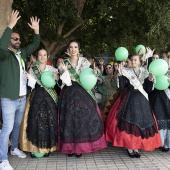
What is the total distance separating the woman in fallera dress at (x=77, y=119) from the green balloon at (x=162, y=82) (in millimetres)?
1097

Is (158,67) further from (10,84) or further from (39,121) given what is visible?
(10,84)

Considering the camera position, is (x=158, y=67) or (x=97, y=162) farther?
(x=97, y=162)

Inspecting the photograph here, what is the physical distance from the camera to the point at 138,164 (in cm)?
407

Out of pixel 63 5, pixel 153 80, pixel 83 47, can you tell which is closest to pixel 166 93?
pixel 153 80

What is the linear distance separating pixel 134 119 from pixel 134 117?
0.03 meters

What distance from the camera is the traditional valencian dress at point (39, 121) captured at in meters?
4.08

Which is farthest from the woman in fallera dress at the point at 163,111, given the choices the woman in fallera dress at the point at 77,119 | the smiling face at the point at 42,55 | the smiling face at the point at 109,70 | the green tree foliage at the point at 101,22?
the smiling face at the point at 42,55

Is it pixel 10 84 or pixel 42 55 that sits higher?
pixel 42 55

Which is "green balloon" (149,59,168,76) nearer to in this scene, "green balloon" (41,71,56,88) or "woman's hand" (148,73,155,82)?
"woman's hand" (148,73,155,82)

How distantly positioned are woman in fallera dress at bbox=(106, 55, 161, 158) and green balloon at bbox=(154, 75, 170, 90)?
174mm

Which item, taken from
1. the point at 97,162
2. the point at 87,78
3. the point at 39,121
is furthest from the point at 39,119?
the point at 97,162

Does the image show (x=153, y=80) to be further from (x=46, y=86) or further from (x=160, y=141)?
(x=46, y=86)

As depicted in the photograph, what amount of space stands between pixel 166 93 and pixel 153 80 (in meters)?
0.50

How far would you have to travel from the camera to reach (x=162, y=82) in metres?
4.25
